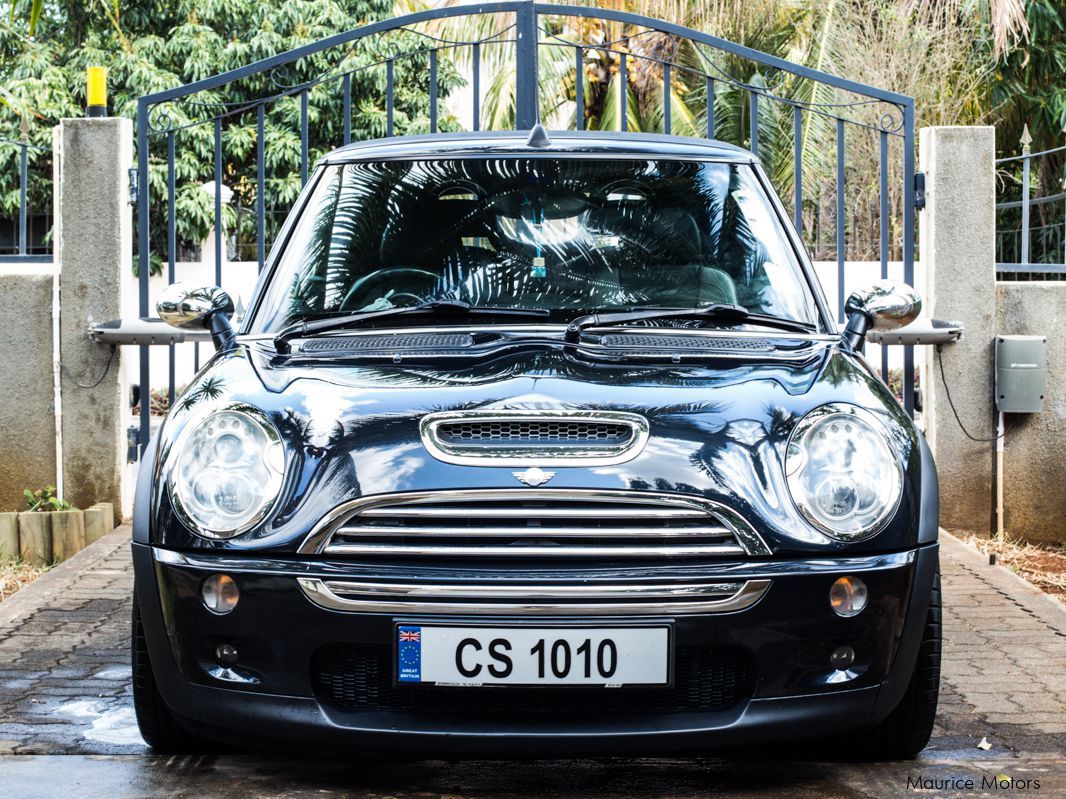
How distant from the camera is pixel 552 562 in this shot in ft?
10.2

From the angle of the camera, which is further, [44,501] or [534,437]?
[44,501]

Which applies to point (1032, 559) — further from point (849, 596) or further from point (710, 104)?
point (849, 596)

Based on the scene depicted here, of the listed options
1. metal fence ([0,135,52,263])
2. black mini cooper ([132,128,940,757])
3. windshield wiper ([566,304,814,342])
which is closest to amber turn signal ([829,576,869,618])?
black mini cooper ([132,128,940,757])

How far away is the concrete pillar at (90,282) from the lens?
752 centimetres

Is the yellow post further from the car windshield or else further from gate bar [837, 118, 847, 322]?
gate bar [837, 118, 847, 322]

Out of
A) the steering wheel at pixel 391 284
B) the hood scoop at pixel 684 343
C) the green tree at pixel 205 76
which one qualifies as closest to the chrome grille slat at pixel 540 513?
the hood scoop at pixel 684 343

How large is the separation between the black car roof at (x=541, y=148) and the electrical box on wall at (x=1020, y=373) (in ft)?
11.1

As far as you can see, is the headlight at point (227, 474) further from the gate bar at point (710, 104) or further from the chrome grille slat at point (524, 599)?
the gate bar at point (710, 104)

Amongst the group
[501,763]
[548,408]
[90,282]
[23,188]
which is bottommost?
[501,763]

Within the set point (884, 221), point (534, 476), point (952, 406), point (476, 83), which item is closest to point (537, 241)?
point (534, 476)

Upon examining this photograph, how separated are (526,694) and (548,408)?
24.4 inches

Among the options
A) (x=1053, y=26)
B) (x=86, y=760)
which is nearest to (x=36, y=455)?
(x=86, y=760)

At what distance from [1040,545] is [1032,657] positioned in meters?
2.84

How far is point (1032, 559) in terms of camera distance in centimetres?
756
